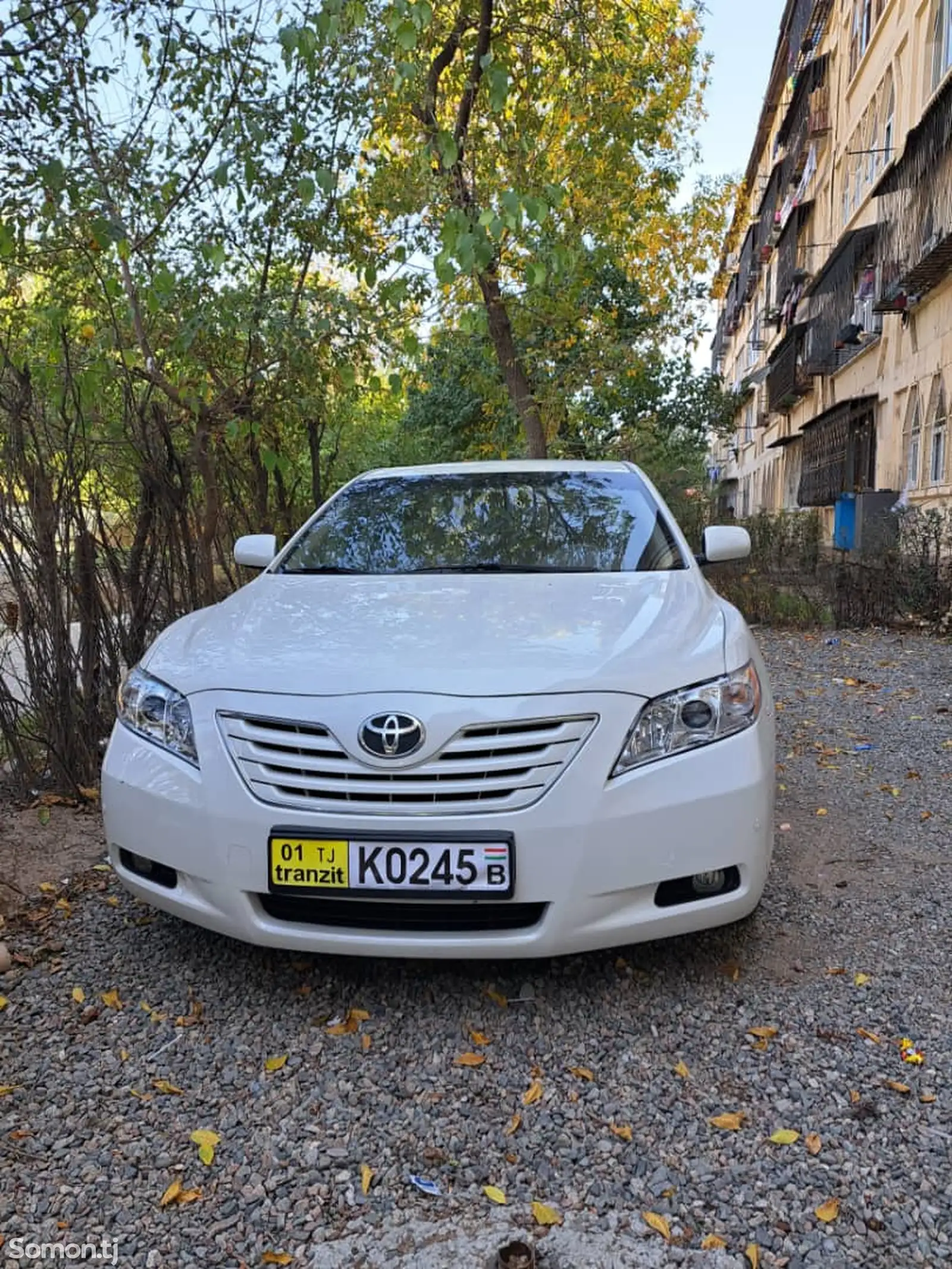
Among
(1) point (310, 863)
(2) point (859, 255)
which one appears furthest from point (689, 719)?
(2) point (859, 255)

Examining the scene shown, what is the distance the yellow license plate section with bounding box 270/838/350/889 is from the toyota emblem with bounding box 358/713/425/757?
24cm

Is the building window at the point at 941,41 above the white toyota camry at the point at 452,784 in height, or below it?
above

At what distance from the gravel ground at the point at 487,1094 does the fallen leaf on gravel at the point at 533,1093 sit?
15mm

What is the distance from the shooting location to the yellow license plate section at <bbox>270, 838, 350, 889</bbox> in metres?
2.32

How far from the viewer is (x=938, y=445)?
1441cm

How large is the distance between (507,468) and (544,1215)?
9.95ft

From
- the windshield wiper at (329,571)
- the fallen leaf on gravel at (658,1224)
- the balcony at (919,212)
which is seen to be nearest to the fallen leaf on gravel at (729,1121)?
the fallen leaf on gravel at (658,1224)

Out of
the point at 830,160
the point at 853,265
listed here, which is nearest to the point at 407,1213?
the point at 853,265

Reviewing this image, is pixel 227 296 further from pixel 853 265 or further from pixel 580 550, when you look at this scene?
pixel 853 265

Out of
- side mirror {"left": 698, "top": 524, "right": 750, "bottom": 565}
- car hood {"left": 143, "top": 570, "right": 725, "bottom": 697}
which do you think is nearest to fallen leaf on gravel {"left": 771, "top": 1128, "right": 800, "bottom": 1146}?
car hood {"left": 143, "top": 570, "right": 725, "bottom": 697}

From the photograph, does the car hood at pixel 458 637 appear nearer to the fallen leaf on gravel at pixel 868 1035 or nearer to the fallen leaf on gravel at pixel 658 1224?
the fallen leaf on gravel at pixel 868 1035

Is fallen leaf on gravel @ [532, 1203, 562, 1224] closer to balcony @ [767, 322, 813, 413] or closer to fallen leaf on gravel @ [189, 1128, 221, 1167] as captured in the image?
fallen leaf on gravel @ [189, 1128, 221, 1167]

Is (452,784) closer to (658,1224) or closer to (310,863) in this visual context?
(310,863)

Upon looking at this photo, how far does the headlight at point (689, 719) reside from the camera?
2393 mm
